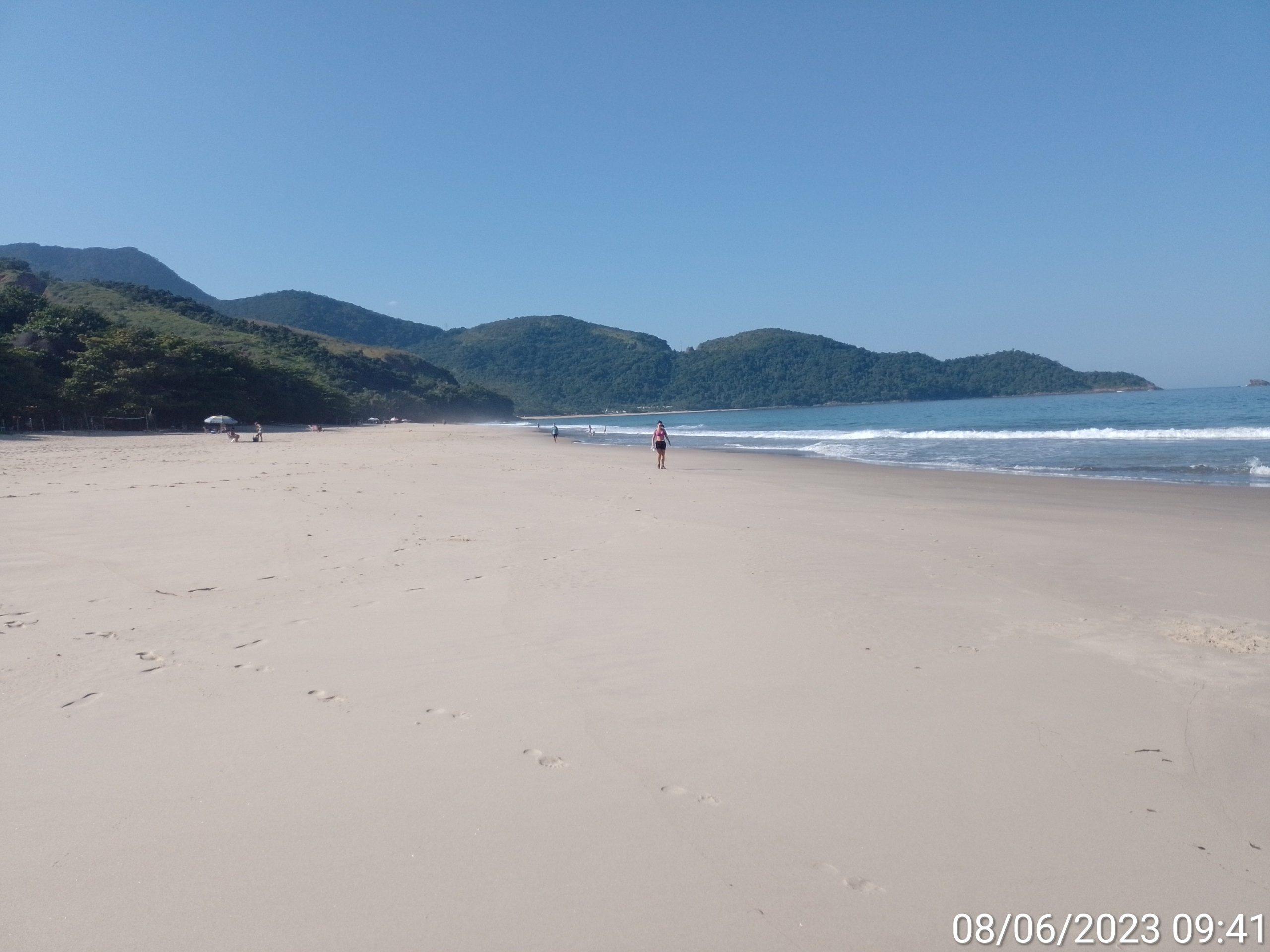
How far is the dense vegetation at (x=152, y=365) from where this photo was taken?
37.4 metres

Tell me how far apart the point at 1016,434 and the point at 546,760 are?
35419 millimetres

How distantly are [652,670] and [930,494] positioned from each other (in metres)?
11.1

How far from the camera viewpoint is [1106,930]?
2311mm

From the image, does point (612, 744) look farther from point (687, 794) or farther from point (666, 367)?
point (666, 367)

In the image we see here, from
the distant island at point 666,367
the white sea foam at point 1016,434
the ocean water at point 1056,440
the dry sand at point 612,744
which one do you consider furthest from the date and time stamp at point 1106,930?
the distant island at point 666,367

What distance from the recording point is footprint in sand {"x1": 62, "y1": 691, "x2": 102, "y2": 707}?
3.68 m

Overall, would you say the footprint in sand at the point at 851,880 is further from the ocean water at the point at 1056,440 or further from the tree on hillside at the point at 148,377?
the tree on hillside at the point at 148,377

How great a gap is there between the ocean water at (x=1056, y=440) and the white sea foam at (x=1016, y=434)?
89 mm

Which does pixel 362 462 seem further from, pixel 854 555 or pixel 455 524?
pixel 854 555

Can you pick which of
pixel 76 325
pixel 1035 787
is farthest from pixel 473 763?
pixel 76 325

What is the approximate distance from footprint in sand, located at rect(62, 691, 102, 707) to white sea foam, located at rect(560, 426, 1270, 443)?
3089cm

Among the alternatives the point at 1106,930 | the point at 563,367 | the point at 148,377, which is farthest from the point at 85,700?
the point at 563,367

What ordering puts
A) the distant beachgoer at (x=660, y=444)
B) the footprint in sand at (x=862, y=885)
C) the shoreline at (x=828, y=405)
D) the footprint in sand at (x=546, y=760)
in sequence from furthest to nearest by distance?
1. the shoreline at (x=828, y=405)
2. the distant beachgoer at (x=660, y=444)
3. the footprint in sand at (x=546, y=760)
4. the footprint in sand at (x=862, y=885)

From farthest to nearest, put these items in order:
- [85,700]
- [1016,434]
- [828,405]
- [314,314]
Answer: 1. [314,314]
2. [828,405]
3. [1016,434]
4. [85,700]
